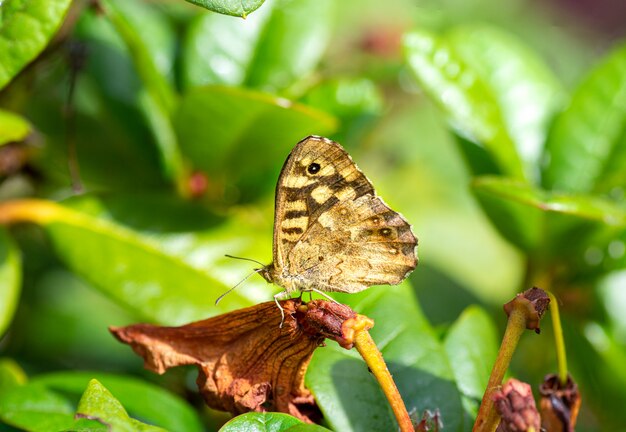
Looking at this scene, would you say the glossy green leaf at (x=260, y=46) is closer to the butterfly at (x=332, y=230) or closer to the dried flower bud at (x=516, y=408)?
the butterfly at (x=332, y=230)

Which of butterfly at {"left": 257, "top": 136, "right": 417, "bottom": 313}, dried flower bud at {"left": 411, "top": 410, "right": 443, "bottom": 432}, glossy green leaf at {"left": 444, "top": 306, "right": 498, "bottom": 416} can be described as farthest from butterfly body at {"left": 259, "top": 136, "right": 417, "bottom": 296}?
dried flower bud at {"left": 411, "top": 410, "right": 443, "bottom": 432}

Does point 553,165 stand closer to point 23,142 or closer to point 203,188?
point 203,188

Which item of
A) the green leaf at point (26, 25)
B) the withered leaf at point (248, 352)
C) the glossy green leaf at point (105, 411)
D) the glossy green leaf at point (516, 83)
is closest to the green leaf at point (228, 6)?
the green leaf at point (26, 25)

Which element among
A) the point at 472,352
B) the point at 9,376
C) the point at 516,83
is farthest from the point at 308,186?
the point at 516,83

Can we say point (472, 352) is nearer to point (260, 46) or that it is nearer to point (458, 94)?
point (458, 94)

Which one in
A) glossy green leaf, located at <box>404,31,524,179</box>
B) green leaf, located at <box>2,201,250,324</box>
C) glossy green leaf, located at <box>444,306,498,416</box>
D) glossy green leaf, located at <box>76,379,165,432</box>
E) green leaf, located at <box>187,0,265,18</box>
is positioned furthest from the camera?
glossy green leaf, located at <box>404,31,524,179</box>

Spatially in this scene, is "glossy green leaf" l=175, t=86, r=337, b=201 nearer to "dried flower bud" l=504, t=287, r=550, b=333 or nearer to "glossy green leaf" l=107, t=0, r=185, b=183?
"glossy green leaf" l=107, t=0, r=185, b=183

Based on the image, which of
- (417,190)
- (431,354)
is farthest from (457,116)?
(417,190)
